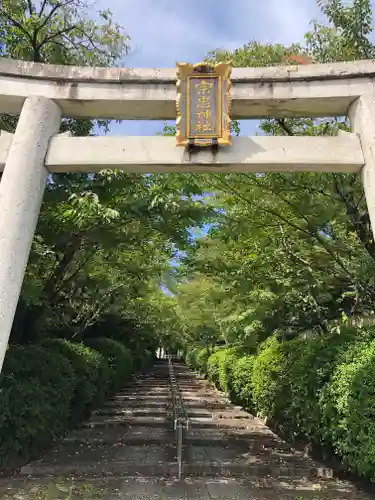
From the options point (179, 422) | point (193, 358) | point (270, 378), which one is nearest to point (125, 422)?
point (270, 378)

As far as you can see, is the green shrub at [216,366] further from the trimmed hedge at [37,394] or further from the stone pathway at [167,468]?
the trimmed hedge at [37,394]

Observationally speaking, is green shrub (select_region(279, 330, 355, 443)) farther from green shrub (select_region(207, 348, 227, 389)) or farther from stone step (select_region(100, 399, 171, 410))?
green shrub (select_region(207, 348, 227, 389))

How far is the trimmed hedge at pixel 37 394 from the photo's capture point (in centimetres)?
756

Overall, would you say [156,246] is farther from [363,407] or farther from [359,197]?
[363,407]

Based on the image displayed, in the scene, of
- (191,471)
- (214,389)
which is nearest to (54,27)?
(191,471)

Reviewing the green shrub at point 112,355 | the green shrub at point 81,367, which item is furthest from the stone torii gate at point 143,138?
the green shrub at point 112,355

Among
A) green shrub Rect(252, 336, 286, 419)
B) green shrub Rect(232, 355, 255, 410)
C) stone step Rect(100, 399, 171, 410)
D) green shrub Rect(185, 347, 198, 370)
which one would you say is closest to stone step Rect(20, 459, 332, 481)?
green shrub Rect(252, 336, 286, 419)

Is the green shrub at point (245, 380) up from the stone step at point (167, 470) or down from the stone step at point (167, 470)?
up

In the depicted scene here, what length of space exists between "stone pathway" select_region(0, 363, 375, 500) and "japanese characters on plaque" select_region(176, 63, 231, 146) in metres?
5.23

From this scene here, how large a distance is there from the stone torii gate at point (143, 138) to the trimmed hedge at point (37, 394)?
10.1 feet

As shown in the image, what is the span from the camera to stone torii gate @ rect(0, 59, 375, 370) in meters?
5.81

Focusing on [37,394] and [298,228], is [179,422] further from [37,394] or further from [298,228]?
[298,228]

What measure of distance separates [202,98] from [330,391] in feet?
15.6

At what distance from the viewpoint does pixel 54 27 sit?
9117 mm
